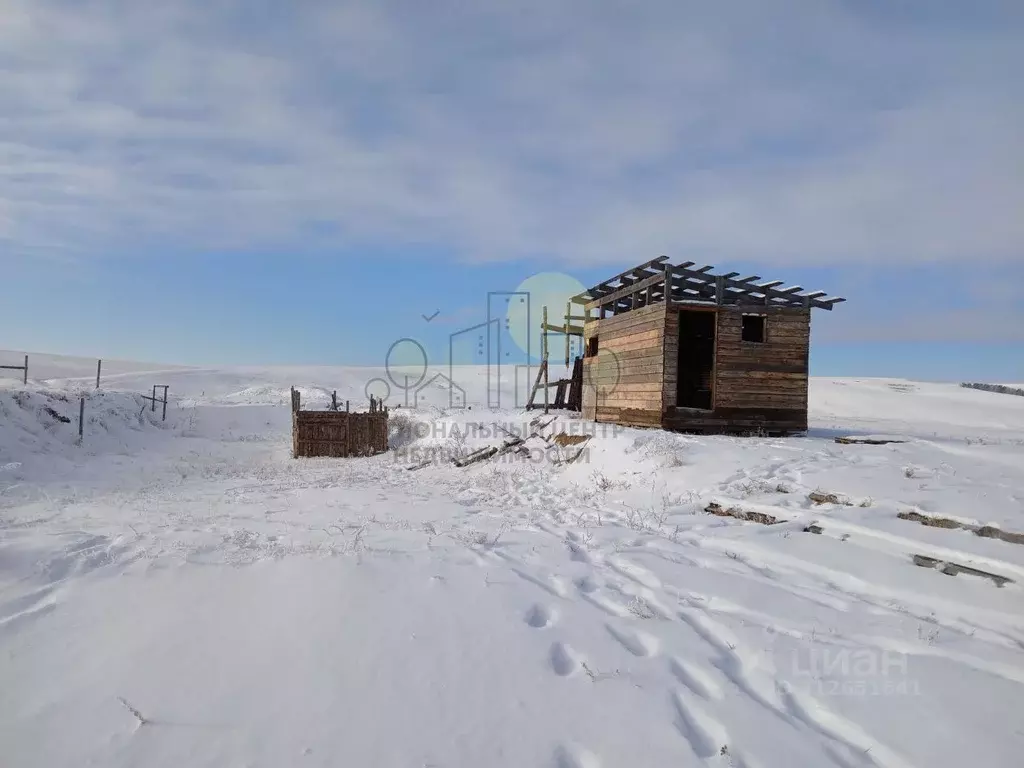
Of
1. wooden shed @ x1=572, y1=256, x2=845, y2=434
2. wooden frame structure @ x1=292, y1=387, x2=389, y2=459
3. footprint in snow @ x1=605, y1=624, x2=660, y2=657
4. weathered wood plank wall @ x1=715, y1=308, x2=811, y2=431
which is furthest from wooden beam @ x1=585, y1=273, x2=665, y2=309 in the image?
footprint in snow @ x1=605, y1=624, x2=660, y2=657

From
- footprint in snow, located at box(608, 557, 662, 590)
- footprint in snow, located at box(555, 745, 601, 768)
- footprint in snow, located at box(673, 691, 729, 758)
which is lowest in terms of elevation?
footprint in snow, located at box(555, 745, 601, 768)

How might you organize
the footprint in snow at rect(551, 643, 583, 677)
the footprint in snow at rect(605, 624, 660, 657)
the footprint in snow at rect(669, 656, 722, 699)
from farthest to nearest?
the footprint in snow at rect(605, 624, 660, 657) < the footprint in snow at rect(551, 643, 583, 677) < the footprint in snow at rect(669, 656, 722, 699)

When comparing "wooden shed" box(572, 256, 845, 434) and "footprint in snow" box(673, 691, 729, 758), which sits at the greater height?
"wooden shed" box(572, 256, 845, 434)

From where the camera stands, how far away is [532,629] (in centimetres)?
450

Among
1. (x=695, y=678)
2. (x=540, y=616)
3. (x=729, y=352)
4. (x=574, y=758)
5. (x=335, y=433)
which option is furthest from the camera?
(x=335, y=433)

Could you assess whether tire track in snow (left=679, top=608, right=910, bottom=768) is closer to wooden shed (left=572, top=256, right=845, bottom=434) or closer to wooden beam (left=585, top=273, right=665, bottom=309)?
wooden shed (left=572, top=256, right=845, bottom=434)

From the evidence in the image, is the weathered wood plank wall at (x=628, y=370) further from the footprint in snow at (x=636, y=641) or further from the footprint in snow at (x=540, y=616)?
the footprint in snow at (x=636, y=641)

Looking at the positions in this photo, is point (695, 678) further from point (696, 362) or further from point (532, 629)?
point (696, 362)

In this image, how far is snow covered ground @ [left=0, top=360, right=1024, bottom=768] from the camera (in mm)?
3285

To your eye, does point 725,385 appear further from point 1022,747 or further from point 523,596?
point 1022,747

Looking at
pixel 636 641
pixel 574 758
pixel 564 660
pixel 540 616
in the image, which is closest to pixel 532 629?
pixel 540 616

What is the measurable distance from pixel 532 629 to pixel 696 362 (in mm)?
16619

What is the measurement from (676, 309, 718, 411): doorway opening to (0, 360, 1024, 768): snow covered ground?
10.3 metres

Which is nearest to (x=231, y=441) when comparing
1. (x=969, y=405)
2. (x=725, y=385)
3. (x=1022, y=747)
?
(x=725, y=385)
